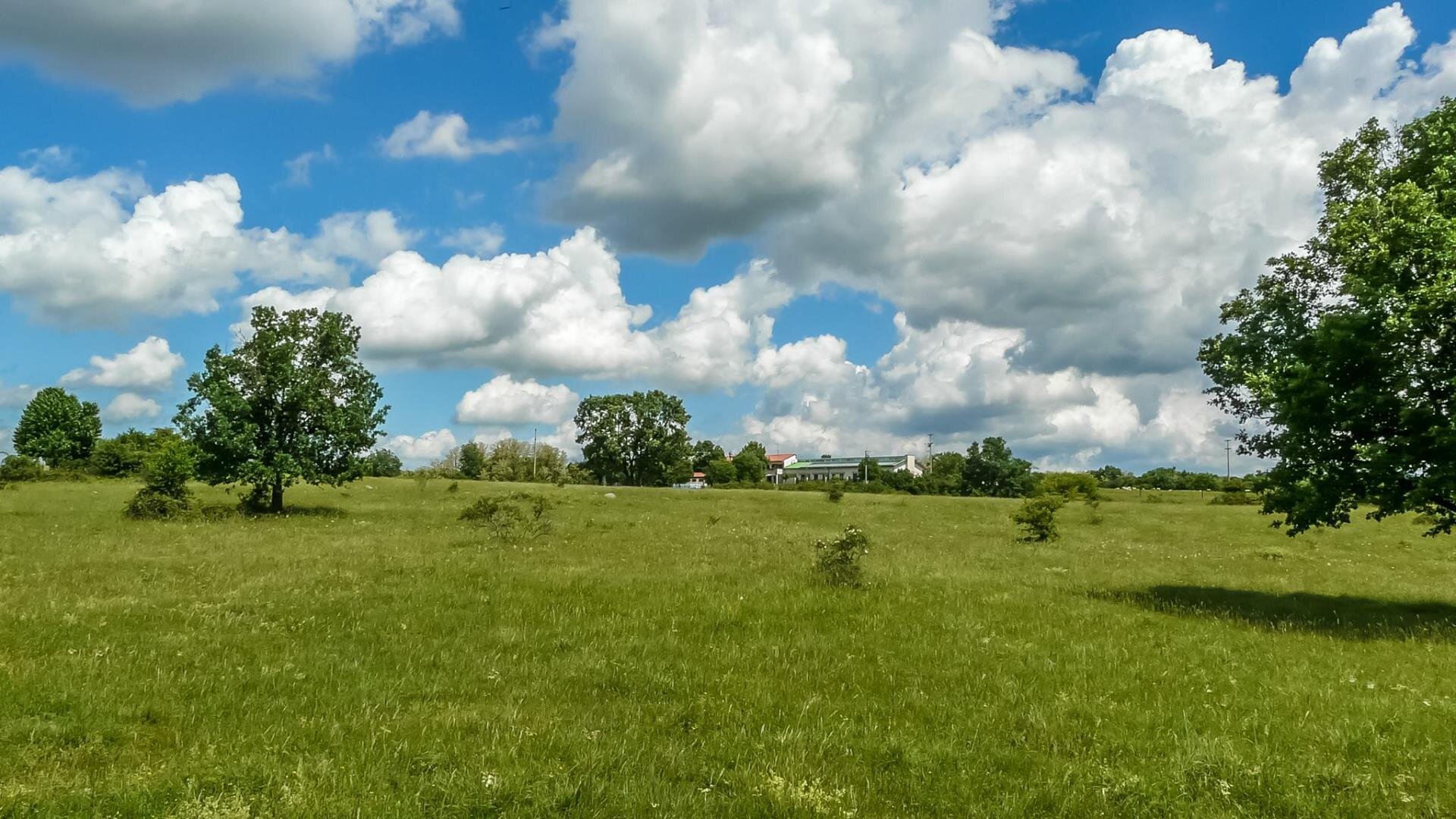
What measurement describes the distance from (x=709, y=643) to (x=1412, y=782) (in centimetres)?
930

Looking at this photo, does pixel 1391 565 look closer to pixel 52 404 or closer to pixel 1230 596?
pixel 1230 596

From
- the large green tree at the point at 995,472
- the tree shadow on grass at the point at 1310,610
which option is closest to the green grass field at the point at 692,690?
the tree shadow on grass at the point at 1310,610

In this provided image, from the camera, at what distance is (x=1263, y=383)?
19188mm

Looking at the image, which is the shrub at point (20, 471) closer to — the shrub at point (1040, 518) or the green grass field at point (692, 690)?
the green grass field at point (692, 690)

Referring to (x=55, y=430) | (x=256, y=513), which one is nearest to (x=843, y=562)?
(x=256, y=513)

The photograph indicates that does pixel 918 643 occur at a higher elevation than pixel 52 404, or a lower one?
lower

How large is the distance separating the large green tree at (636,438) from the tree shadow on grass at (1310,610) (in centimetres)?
10221

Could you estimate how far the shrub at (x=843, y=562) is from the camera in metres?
20.0

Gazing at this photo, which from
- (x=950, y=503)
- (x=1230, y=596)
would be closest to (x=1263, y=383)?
(x=1230, y=596)

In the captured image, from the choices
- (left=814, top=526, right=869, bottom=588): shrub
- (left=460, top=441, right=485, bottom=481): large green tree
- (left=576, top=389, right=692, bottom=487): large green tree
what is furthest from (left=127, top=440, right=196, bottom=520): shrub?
(left=460, top=441, right=485, bottom=481): large green tree

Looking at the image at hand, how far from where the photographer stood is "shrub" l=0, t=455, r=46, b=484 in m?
70.2

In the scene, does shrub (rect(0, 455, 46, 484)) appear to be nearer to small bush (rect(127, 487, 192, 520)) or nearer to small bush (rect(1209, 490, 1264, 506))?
small bush (rect(127, 487, 192, 520))

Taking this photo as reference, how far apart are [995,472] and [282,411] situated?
10248cm

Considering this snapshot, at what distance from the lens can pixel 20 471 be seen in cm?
7375
